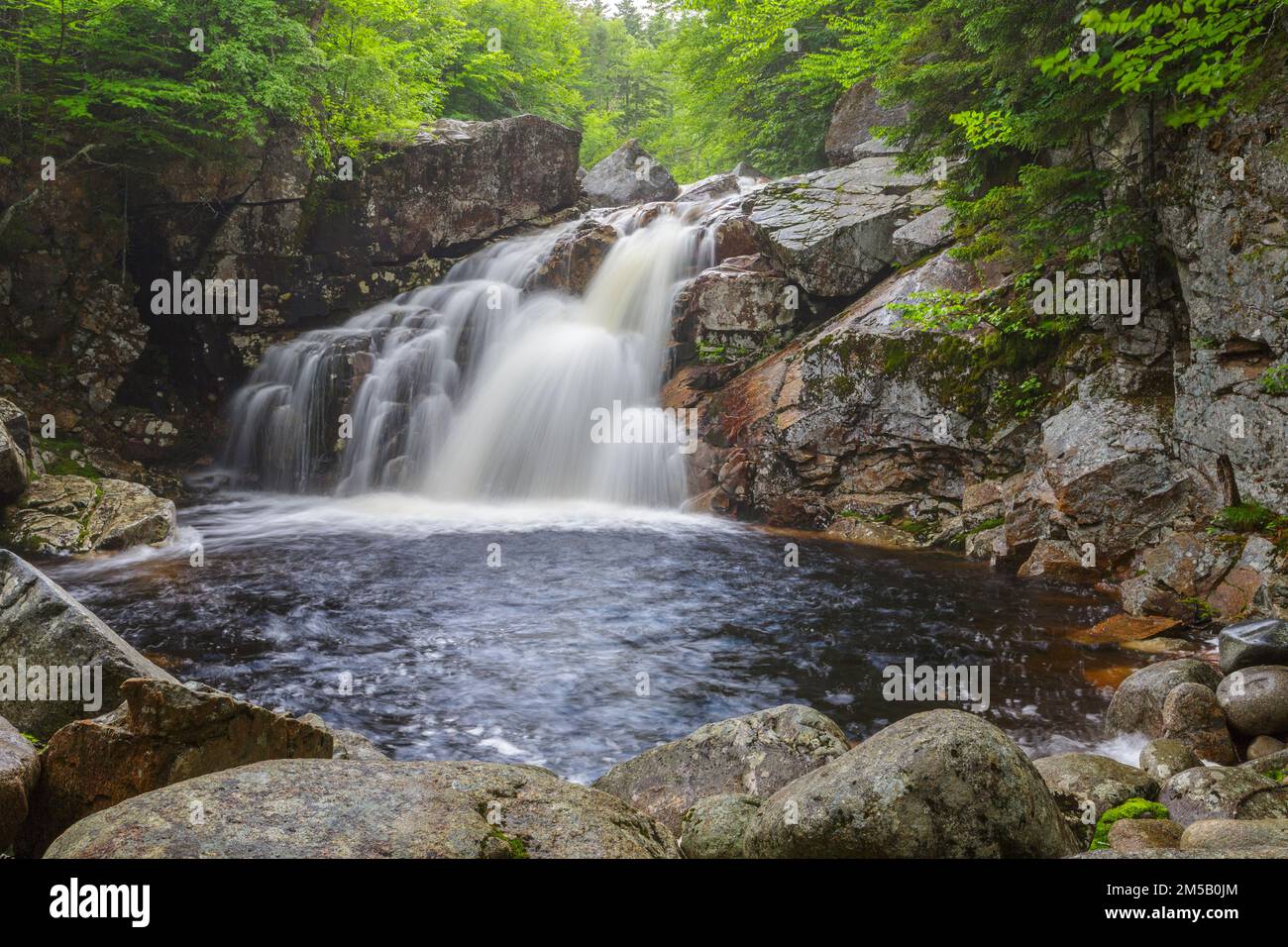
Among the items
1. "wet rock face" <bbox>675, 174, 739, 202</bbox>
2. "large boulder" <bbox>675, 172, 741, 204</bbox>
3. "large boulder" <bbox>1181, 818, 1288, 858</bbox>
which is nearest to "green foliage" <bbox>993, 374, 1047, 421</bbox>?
"large boulder" <bbox>1181, 818, 1288, 858</bbox>

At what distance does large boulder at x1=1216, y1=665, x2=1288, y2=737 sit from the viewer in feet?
17.1

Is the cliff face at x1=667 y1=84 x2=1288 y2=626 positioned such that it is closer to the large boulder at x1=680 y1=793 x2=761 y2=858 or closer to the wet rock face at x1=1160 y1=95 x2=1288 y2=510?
the wet rock face at x1=1160 y1=95 x2=1288 y2=510

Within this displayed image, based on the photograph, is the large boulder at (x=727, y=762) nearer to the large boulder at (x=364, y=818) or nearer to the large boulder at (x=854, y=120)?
the large boulder at (x=364, y=818)

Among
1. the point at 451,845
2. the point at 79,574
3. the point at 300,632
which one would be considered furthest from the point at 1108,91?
the point at 79,574

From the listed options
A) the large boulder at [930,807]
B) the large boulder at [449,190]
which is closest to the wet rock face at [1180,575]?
the large boulder at [930,807]

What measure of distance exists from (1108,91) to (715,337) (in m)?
8.28

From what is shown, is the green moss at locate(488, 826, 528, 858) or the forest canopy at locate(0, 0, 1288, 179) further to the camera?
the forest canopy at locate(0, 0, 1288, 179)

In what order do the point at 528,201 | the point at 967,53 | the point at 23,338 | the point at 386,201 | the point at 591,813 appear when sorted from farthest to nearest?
the point at 528,201, the point at 386,201, the point at 23,338, the point at 967,53, the point at 591,813

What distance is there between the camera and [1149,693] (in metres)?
5.83

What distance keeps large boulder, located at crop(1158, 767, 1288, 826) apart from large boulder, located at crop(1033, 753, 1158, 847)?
0.17 meters

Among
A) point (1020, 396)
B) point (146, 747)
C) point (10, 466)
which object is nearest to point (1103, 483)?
point (1020, 396)

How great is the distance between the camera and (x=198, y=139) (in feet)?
52.2

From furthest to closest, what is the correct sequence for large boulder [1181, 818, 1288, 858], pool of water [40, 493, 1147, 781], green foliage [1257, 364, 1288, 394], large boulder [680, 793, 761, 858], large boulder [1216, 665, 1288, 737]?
green foliage [1257, 364, 1288, 394] → pool of water [40, 493, 1147, 781] → large boulder [1216, 665, 1288, 737] → large boulder [680, 793, 761, 858] → large boulder [1181, 818, 1288, 858]

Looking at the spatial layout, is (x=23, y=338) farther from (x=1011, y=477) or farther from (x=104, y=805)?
(x=1011, y=477)
